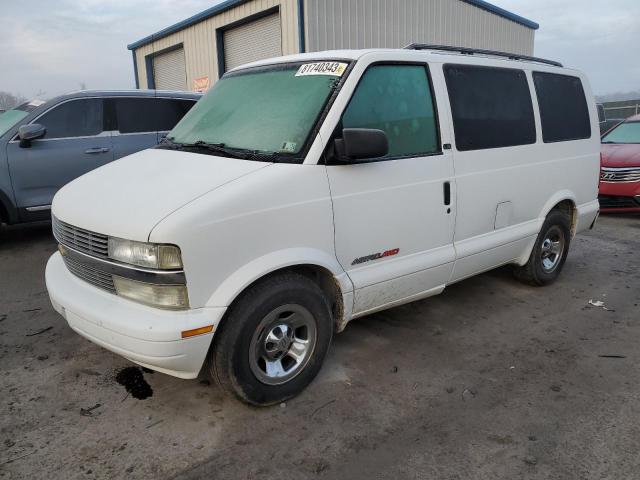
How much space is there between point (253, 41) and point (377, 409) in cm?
1231

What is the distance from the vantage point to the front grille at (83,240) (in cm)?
269

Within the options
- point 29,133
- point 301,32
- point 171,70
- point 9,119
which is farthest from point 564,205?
point 171,70

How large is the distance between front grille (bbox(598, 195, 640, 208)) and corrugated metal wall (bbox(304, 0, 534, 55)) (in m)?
6.80

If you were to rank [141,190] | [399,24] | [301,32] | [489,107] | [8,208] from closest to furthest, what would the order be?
1. [141,190]
2. [489,107]
3. [8,208]
4. [301,32]
5. [399,24]

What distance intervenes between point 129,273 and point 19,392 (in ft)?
4.29

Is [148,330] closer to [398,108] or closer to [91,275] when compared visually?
[91,275]

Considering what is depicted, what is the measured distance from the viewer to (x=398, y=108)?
3.35 meters

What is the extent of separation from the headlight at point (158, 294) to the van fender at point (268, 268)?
0.14 meters

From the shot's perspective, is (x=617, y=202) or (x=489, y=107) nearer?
(x=489, y=107)

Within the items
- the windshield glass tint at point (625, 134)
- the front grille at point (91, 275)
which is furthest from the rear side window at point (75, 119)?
the windshield glass tint at point (625, 134)

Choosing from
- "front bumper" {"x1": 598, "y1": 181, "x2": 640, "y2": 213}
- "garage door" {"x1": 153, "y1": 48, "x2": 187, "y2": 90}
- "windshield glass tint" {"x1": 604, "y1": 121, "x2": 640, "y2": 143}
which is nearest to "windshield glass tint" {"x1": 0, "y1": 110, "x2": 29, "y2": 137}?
"front bumper" {"x1": 598, "y1": 181, "x2": 640, "y2": 213}

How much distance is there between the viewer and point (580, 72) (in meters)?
5.18

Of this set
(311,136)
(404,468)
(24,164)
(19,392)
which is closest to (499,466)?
(404,468)

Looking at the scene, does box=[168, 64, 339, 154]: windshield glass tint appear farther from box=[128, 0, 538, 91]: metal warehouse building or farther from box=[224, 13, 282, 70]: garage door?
box=[224, 13, 282, 70]: garage door
